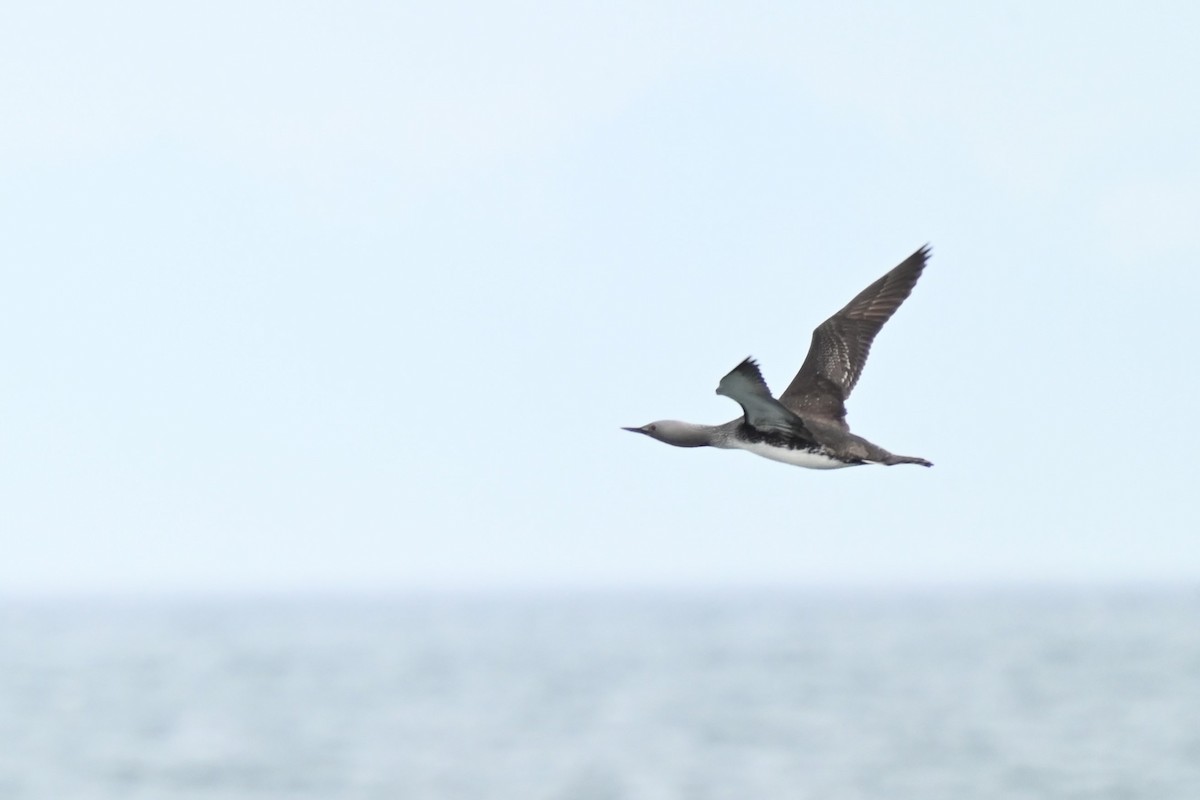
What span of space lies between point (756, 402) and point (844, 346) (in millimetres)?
4284

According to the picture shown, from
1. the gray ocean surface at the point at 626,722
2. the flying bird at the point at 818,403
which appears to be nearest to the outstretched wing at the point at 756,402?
the flying bird at the point at 818,403

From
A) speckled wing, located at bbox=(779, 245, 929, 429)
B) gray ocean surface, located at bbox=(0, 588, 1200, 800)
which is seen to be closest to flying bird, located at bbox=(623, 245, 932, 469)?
speckled wing, located at bbox=(779, 245, 929, 429)

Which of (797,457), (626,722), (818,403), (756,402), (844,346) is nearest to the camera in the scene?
(756,402)

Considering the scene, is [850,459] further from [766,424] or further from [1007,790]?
[1007,790]

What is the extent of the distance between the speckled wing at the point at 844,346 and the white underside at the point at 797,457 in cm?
141

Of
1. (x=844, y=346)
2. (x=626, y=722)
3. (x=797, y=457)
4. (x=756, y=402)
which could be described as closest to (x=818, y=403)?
(x=844, y=346)

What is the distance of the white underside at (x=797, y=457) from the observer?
18.3 meters

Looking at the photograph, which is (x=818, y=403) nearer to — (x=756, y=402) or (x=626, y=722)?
(x=756, y=402)

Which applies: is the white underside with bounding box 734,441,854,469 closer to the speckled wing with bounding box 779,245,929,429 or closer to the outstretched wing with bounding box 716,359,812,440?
the outstretched wing with bounding box 716,359,812,440

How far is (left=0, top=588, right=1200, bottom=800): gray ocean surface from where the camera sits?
202ft

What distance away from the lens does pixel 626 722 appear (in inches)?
3184

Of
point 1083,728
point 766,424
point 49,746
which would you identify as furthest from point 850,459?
point 49,746

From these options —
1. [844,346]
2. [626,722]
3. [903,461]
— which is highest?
[844,346]

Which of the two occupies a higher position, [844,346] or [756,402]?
[844,346]
